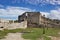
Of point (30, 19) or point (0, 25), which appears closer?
point (0, 25)

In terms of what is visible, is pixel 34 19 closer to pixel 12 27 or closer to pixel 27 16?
pixel 27 16

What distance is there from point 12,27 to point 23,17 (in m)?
26.6

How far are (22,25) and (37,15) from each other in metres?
22.4

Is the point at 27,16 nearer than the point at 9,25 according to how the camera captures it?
No

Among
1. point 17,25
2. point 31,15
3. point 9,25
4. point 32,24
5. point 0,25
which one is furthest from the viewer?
point 31,15

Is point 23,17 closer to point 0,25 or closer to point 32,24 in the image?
point 32,24

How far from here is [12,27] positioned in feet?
188

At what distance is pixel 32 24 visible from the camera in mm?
Result: 79375

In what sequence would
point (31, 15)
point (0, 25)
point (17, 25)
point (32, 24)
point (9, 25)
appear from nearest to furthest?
1. point (0, 25)
2. point (9, 25)
3. point (17, 25)
4. point (32, 24)
5. point (31, 15)

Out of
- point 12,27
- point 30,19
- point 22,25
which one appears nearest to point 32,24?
point 30,19

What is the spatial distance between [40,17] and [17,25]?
28.5 metres

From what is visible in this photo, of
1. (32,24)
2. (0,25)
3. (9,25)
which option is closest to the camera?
(0,25)

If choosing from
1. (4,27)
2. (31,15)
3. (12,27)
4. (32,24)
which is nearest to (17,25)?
(12,27)

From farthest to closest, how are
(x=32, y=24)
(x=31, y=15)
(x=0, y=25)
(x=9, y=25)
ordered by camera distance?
(x=31, y=15) → (x=32, y=24) → (x=9, y=25) → (x=0, y=25)
